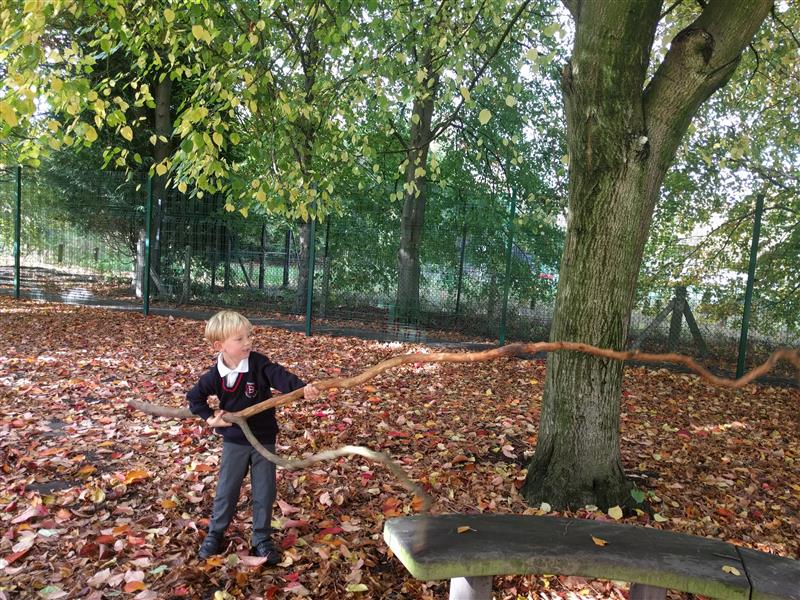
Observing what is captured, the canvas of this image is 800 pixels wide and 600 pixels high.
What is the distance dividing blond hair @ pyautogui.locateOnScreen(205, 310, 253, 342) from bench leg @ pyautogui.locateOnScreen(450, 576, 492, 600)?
1.45 meters

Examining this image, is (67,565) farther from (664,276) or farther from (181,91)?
(181,91)

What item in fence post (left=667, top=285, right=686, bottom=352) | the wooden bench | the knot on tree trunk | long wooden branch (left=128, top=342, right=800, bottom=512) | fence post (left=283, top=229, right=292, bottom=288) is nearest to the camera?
long wooden branch (left=128, top=342, right=800, bottom=512)

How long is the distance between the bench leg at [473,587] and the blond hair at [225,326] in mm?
1446

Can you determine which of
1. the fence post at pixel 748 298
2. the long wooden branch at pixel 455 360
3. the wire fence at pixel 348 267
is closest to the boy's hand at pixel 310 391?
the long wooden branch at pixel 455 360

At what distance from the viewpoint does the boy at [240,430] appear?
2.87m

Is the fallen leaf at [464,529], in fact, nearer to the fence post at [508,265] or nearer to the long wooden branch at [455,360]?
the long wooden branch at [455,360]

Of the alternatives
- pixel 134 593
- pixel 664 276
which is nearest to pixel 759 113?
pixel 664 276

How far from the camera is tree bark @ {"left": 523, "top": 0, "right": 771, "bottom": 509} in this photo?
347 centimetres

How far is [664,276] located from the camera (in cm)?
889

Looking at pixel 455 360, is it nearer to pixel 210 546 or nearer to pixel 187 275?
pixel 210 546

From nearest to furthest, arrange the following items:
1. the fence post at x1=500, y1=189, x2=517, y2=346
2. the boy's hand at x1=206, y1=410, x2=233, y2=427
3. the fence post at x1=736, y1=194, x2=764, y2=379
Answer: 1. the boy's hand at x1=206, y1=410, x2=233, y2=427
2. the fence post at x1=736, y1=194, x2=764, y2=379
3. the fence post at x1=500, y1=189, x2=517, y2=346

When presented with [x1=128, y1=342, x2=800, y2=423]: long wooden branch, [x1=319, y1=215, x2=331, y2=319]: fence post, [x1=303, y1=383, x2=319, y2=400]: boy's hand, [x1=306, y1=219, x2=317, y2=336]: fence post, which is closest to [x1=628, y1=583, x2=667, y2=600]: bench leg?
[x1=128, y1=342, x2=800, y2=423]: long wooden branch

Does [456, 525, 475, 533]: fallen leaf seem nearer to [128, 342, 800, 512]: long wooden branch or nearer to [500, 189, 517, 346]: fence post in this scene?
[128, 342, 800, 512]: long wooden branch

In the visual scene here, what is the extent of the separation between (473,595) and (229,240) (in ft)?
34.9
